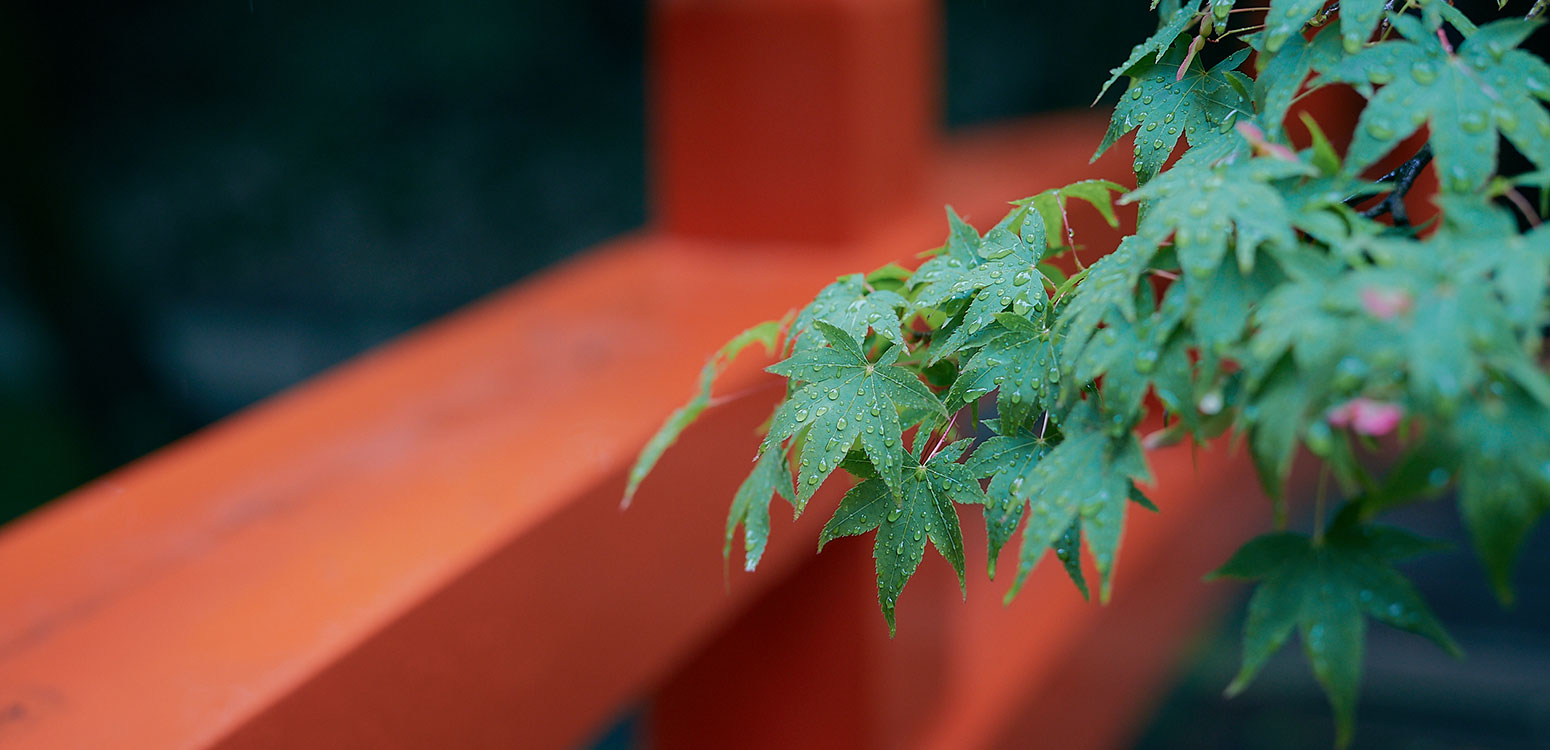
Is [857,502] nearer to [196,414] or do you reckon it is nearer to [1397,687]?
[1397,687]

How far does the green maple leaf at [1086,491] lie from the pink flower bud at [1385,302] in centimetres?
15

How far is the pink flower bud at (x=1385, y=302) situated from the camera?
0.48 metres

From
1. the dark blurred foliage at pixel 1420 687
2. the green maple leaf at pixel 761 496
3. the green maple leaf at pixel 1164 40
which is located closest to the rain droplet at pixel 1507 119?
the green maple leaf at pixel 1164 40

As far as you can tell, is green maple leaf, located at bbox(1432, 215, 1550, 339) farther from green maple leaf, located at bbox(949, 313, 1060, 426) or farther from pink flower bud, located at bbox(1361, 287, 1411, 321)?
green maple leaf, located at bbox(949, 313, 1060, 426)

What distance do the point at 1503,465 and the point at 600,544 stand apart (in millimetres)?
1030

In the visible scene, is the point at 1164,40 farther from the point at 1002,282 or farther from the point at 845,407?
the point at 845,407

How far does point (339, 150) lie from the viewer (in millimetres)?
5945

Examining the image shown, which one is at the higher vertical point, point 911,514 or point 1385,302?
point 1385,302

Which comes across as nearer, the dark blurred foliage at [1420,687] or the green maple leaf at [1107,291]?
the green maple leaf at [1107,291]

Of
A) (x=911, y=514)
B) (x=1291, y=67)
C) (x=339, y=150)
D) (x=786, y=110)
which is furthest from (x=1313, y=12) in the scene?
(x=339, y=150)

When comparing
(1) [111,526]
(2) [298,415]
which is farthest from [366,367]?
(1) [111,526]

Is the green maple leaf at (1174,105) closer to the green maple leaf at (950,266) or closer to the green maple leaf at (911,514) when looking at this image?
the green maple leaf at (950,266)

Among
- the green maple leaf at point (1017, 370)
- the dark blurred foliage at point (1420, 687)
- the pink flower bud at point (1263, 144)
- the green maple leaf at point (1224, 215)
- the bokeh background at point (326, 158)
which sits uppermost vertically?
the pink flower bud at point (1263, 144)

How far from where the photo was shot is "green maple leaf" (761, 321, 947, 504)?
0.74 metres
